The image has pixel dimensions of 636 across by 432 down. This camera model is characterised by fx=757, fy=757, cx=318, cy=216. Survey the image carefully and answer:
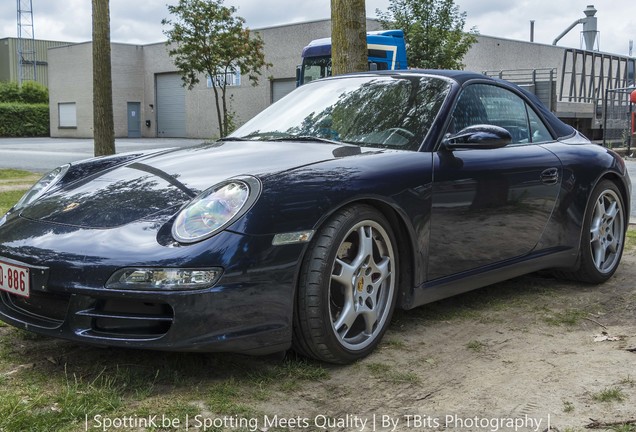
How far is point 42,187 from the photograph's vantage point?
3664mm

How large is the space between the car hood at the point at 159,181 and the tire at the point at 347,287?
13.1 inches

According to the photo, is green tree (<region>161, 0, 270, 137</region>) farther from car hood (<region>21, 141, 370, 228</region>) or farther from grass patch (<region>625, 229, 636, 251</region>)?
car hood (<region>21, 141, 370, 228</region>)

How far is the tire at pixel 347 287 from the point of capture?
2980 mm

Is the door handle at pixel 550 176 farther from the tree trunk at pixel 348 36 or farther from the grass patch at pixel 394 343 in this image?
the tree trunk at pixel 348 36

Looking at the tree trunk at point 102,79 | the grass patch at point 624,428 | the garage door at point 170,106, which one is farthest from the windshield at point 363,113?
the garage door at point 170,106

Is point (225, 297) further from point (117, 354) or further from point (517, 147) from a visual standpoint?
point (517, 147)

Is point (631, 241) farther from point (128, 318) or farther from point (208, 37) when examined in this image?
point (208, 37)

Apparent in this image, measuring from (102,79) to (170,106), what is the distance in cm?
3236

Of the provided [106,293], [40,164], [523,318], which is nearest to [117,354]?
[106,293]

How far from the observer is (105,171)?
142 inches

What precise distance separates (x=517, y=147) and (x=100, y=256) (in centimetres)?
245

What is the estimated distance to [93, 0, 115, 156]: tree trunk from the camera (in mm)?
9570

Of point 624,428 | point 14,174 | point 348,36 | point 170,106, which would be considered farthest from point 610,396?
point 170,106

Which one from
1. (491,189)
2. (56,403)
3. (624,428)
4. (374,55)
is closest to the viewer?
(624,428)
